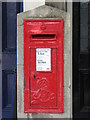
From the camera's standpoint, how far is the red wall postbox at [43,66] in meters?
3.68

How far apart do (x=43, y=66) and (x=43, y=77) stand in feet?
0.46

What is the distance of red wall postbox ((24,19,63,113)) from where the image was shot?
145 inches

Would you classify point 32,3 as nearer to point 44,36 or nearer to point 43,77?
point 44,36

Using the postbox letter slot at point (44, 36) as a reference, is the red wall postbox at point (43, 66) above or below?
below

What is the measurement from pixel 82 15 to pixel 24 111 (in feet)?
5.42

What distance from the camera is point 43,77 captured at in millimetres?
3768

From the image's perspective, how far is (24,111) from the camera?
12.6 ft

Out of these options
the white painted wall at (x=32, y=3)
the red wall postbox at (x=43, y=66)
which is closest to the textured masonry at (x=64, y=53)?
the red wall postbox at (x=43, y=66)

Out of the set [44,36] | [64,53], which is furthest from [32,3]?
[64,53]

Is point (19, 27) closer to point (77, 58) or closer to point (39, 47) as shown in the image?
point (39, 47)

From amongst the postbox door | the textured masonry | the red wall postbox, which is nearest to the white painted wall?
the textured masonry

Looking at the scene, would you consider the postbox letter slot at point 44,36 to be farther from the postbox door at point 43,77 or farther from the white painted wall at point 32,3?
the white painted wall at point 32,3

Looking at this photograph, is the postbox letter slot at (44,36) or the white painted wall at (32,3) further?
the white painted wall at (32,3)

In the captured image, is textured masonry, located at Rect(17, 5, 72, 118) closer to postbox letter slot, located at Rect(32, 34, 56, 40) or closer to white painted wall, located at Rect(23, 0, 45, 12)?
postbox letter slot, located at Rect(32, 34, 56, 40)
